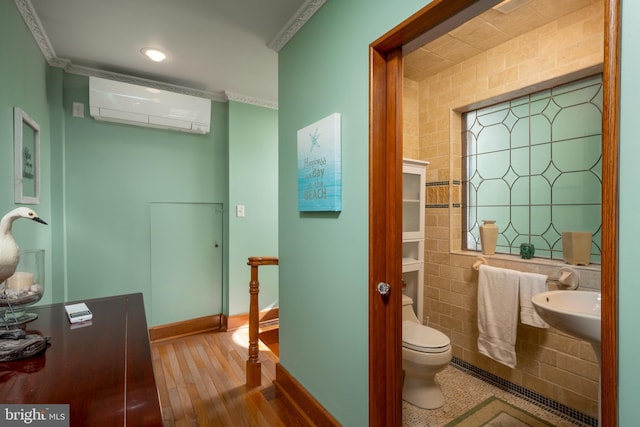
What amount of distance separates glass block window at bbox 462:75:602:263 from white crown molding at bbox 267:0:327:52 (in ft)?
5.11

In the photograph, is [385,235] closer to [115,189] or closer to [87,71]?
[115,189]

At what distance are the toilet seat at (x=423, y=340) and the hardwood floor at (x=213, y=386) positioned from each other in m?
0.79

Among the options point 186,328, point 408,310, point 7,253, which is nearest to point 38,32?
point 7,253

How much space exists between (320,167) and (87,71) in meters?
2.31

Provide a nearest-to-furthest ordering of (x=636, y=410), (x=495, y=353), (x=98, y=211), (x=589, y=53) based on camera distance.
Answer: (x=636, y=410), (x=589, y=53), (x=495, y=353), (x=98, y=211)

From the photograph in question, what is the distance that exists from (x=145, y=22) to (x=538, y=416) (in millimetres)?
3441

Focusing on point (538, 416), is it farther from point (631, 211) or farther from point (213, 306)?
point (213, 306)

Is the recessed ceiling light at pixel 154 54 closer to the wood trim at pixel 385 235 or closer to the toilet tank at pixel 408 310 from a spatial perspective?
the wood trim at pixel 385 235

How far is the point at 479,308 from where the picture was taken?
7.21 feet

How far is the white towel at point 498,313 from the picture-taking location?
2.02 metres

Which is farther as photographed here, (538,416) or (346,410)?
(538,416)

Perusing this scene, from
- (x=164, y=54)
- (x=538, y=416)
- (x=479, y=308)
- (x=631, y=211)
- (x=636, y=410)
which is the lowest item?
(x=538, y=416)

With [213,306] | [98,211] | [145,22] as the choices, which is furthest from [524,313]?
[98,211]

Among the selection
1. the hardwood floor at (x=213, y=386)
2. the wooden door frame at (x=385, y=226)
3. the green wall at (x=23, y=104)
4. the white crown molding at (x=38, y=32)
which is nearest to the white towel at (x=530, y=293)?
the wooden door frame at (x=385, y=226)
